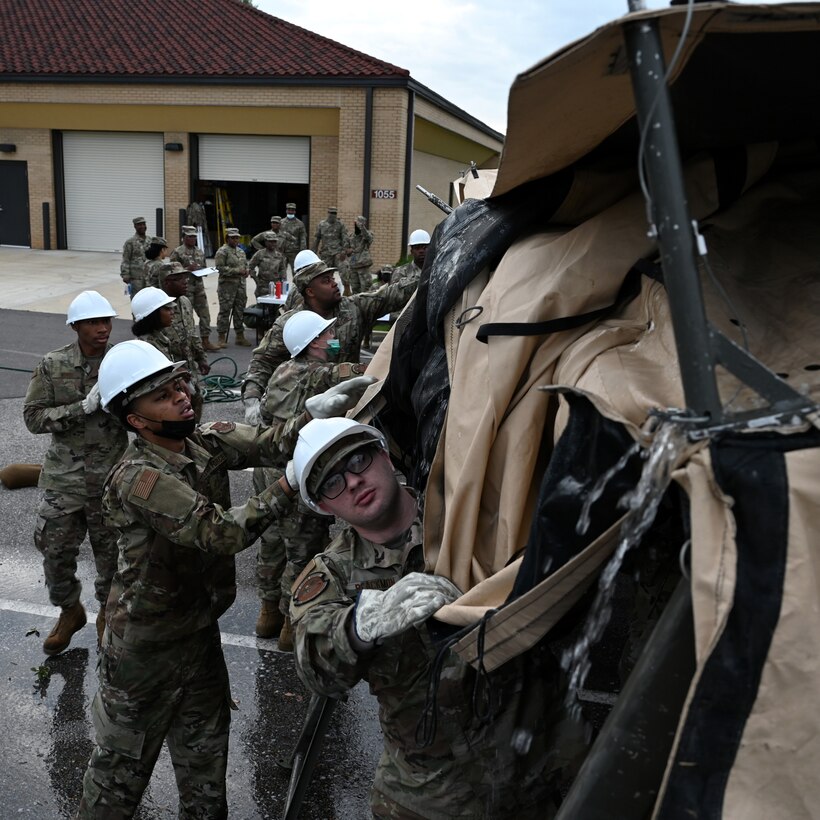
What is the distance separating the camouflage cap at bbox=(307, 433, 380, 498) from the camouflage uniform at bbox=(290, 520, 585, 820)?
0.30 m

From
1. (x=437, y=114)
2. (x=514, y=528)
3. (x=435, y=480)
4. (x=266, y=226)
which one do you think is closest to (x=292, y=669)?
(x=435, y=480)

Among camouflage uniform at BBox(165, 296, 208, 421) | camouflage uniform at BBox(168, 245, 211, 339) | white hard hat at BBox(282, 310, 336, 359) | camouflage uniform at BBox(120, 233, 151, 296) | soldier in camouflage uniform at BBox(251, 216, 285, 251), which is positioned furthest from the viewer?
soldier in camouflage uniform at BBox(251, 216, 285, 251)

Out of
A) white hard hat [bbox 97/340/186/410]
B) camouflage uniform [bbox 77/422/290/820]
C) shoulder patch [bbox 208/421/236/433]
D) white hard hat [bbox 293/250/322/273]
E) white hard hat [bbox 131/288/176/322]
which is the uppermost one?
white hard hat [bbox 293/250/322/273]

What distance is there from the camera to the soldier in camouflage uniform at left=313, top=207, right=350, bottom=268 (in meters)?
20.3

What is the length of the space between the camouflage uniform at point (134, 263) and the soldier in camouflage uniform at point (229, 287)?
1728mm

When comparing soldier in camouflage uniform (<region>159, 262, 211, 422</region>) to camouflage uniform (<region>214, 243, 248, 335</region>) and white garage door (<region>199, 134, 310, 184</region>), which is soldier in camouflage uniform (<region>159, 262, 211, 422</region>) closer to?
camouflage uniform (<region>214, 243, 248, 335</region>)

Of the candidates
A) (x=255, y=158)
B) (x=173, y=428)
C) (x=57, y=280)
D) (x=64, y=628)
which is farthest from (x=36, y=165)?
(x=173, y=428)

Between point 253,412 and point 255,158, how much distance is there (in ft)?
63.5

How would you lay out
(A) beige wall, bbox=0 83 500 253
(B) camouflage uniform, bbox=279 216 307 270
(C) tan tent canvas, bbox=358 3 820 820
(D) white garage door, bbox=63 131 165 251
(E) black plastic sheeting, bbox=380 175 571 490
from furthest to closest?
(D) white garage door, bbox=63 131 165 251 < (A) beige wall, bbox=0 83 500 253 < (B) camouflage uniform, bbox=279 216 307 270 < (E) black plastic sheeting, bbox=380 175 571 490 < (C) tan tent canvas, bbox=358 3 820 820

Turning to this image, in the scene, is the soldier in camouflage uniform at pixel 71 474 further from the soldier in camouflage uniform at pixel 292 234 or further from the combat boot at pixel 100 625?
the soldier in camouflage uniform at pixel 292 234

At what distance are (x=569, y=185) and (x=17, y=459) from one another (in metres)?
7.80

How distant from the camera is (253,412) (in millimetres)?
6234

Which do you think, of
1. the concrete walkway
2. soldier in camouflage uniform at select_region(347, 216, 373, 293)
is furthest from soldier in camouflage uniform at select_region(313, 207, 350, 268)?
the concrete walkway

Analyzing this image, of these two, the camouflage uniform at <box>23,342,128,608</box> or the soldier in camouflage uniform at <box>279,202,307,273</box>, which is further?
the soldier in camouflage uniform at <box>279,202,307,273</box>
